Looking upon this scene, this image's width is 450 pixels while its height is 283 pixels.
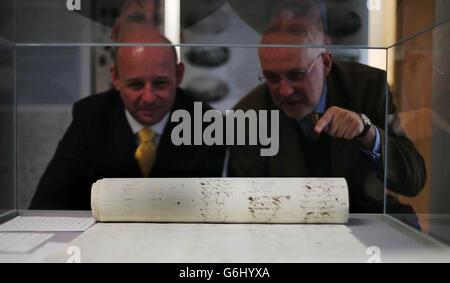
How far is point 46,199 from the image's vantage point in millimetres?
1617

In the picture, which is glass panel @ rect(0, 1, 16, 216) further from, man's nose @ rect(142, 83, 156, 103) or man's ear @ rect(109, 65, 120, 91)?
man's nose @ rect(142, 83, 156, 103)

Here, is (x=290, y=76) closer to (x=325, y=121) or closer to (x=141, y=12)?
(x=325, y=121)

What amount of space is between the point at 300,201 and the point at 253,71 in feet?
1.95

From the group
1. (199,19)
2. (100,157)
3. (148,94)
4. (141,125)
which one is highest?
(199,19)

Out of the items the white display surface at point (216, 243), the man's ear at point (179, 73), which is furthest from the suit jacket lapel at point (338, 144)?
the man's ear at point (179, 73)

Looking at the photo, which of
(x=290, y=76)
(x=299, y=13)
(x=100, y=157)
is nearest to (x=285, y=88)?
(x=290, y=76)

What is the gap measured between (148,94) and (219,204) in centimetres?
59

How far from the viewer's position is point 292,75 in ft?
5.22

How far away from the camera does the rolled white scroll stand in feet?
4.48

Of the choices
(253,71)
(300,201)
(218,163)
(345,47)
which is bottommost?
(300,201)

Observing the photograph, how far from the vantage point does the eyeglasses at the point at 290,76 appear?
1.59 m
